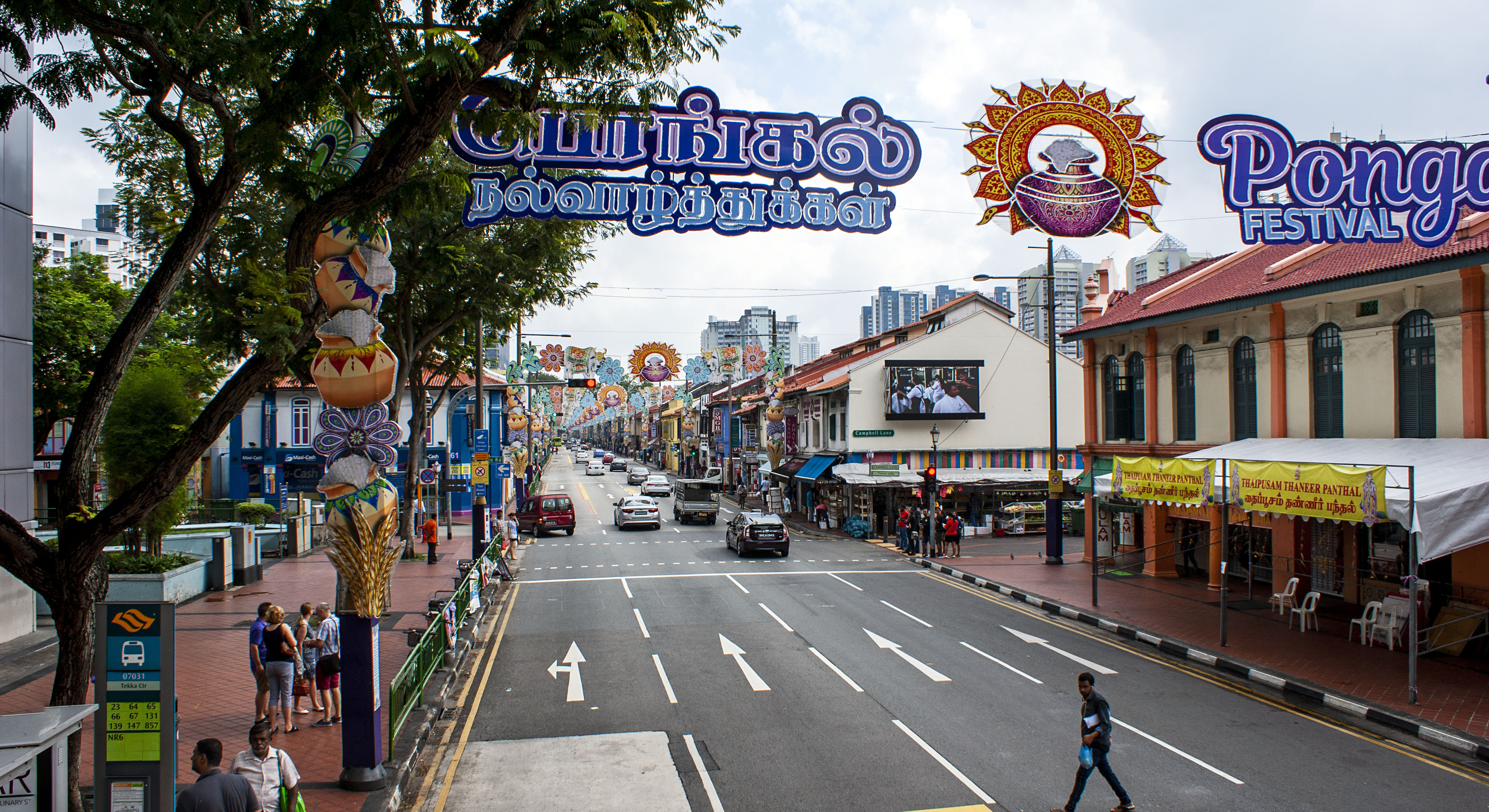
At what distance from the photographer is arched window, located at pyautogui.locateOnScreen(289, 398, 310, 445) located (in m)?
44.0

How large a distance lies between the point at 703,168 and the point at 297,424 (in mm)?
39943

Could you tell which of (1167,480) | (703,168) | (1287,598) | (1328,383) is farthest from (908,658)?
(1328,383)

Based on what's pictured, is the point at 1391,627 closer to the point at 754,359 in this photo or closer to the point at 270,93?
the point at 270,93

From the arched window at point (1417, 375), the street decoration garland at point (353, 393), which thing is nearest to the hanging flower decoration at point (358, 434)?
the street decoration garland at point (353, 393)

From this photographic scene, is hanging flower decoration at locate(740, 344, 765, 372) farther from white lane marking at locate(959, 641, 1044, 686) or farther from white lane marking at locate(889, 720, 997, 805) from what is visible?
white lane marking at locate(889, 720, 997, 805)

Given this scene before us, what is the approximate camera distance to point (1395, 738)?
36.0 ft

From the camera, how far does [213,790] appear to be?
20.9 feet

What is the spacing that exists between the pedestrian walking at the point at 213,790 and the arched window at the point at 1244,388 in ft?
67.7

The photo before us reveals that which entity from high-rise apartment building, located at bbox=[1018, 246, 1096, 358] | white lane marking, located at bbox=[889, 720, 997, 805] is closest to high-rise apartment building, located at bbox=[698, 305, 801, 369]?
high-rise apartment building, located at bbox=[1018, 246, 1096, 358]

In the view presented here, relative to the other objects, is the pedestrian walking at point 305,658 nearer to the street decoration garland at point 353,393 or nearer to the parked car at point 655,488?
the street decoration garland at point 353,393

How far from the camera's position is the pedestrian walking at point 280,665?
10.5 m

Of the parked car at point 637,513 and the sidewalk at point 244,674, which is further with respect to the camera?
the parked car at point 637,513

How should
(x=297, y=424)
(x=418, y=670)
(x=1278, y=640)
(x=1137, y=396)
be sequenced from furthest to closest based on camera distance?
(x=297, y=424)
(x=1137, y=396)
(x=1278, y=640)
(x=418, y=670)

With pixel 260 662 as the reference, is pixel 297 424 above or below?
above
